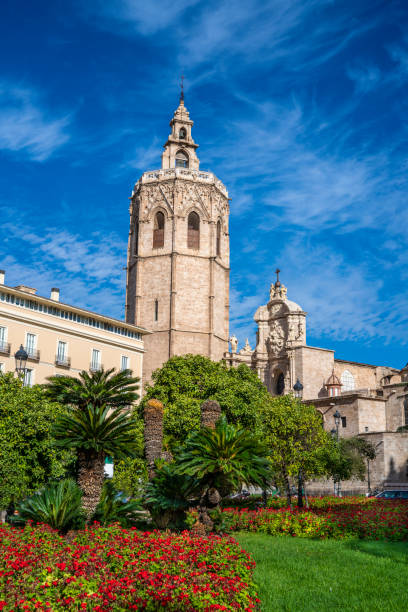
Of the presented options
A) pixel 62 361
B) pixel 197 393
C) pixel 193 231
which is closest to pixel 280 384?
pixel 193 231

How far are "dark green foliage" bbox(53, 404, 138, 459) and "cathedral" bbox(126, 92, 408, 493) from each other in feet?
132

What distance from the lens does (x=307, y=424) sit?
28.6 m

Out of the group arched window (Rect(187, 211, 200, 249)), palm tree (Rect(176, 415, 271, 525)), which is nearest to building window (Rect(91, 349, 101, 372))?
arched window (Rect(187, 211, 200, 249))

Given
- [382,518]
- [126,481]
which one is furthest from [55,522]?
[126,481]

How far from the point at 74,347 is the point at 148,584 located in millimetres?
36672

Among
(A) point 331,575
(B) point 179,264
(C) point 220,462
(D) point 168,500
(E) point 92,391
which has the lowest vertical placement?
(A) point 331,575

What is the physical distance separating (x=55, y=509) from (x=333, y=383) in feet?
144

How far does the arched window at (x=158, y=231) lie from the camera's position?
208 feet

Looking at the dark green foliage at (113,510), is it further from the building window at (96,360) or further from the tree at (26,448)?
the building window at (96,360)

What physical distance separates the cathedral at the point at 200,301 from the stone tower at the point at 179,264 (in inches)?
3.9

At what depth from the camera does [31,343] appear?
41531mm

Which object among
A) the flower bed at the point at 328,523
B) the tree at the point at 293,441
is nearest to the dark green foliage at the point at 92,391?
the flower bed at the point at 328,523

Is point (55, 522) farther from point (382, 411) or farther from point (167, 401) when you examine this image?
point (382, 411)

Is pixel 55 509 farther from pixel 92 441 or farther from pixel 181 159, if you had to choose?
pixel 181 159
